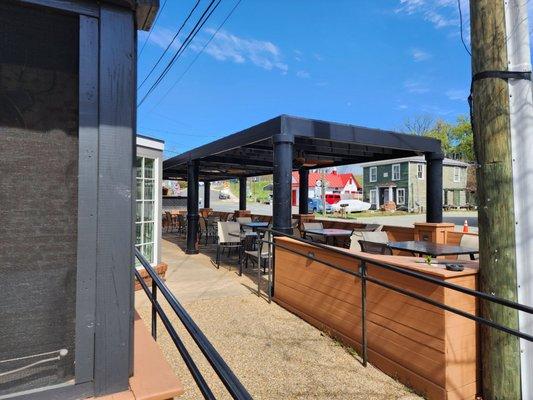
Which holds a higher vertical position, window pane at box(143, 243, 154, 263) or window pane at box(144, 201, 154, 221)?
window pane at box(144, 201, 154, 221)

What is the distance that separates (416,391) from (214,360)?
90.5 inches

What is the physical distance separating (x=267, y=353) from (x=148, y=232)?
329 centimetres

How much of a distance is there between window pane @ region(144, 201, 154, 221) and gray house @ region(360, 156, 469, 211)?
27495mm

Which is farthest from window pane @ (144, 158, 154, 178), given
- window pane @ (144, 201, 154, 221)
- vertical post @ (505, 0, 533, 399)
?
vertical post @ (505, 0, 533, 399)

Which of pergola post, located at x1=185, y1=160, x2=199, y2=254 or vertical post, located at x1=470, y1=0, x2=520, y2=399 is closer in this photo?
vertical post, located at x1=470, y1=0, x2=520, y2=399

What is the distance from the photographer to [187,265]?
7672mm

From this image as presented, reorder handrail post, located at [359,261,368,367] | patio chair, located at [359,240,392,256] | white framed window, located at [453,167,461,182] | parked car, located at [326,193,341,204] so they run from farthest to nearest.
Answer: 1. parked car, located at [326,193,341,204]
2. white framed window, located at [453,167,461,182]
3. patio chair, located at [359,240,392,256]
4. handrail post, located at [359,261,368,367]

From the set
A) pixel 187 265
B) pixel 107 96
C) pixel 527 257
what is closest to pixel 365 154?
pixel 187 265

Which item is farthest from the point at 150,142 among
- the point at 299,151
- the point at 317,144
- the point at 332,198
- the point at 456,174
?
the point at 332,198

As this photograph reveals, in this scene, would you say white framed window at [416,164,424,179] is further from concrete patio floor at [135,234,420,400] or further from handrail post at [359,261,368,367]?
handrail post at [359,261,368,367]

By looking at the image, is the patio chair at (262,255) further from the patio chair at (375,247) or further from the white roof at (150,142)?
the white roof at (150,142)

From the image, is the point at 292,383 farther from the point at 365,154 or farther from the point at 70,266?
the point at 365,154

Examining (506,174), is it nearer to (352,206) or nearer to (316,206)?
(352,206)

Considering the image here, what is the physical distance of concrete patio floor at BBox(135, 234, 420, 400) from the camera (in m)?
2.85
